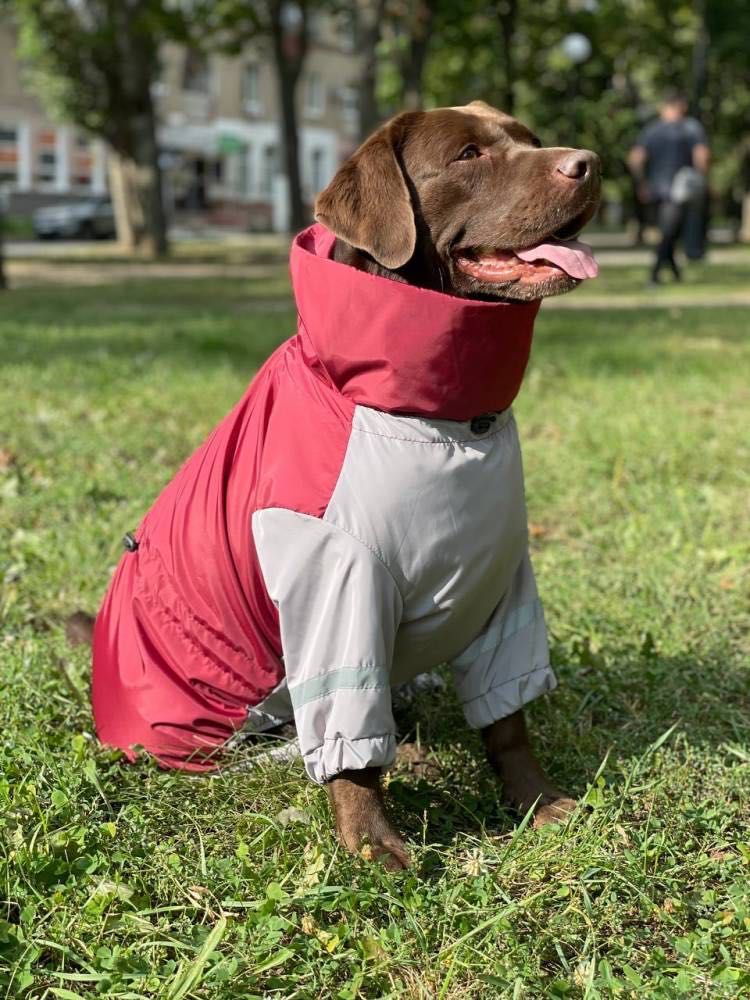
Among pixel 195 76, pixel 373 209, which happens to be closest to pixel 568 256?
pixel 373 209

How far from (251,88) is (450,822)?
5519 cm

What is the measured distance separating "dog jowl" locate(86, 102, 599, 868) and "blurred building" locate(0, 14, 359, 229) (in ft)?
150

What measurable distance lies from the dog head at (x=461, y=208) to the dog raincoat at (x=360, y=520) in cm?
12

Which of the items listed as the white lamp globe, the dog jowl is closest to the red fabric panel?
the dog jowl

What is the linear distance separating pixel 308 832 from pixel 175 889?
33cm

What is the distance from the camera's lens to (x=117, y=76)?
27.6 m

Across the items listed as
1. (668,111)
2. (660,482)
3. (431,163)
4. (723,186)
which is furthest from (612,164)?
(431,163)

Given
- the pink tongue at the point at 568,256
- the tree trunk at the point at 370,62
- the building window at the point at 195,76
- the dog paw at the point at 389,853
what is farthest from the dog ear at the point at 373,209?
the building window at the point at 195,76

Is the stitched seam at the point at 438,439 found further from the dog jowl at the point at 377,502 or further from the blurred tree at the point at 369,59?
the blurred tree at the point at 369,59

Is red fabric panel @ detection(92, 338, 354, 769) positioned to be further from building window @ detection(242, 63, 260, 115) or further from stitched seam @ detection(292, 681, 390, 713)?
building window @ detection(242, 63, 260, 115)

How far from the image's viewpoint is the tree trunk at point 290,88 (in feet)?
77.5

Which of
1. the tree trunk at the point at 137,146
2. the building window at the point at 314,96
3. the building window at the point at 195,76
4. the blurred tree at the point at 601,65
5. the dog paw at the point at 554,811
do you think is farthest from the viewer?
the building window at the point at 314,96

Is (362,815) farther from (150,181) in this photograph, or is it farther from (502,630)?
(150,181)

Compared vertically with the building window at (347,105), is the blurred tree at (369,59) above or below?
above
